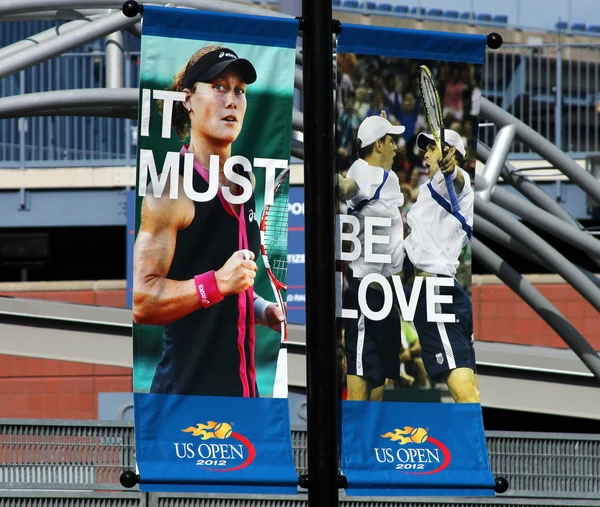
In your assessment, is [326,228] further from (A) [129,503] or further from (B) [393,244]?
(A) [129,503]

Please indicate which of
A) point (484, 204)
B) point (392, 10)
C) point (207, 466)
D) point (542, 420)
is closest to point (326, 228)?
point (207, 466)

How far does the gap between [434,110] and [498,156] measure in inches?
193

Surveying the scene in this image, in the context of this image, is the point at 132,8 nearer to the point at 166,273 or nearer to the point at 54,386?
the point at 166,273

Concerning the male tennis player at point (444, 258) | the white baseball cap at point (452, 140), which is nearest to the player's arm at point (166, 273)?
the male tennis player at point (444, 258)

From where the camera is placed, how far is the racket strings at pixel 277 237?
5383mm

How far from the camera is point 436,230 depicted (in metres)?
5.76

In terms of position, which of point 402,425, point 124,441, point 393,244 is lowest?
point 124,441

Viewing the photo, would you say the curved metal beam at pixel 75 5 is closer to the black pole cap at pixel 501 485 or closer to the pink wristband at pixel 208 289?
the pink wristband at pixel 208 289

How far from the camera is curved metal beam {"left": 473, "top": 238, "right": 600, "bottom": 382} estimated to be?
1045 centimetres

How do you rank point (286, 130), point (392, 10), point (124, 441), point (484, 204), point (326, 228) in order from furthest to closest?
point (392, 10)
point (484, 204)
point (124, 441)
point (286, 130)
point (326, 228)

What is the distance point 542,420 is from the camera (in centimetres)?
1582

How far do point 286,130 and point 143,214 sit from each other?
848 millimetres

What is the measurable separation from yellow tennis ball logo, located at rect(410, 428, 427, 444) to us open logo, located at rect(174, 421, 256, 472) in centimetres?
86

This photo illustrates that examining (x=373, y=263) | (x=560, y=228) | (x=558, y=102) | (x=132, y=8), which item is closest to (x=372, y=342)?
(x=373, y=263)
